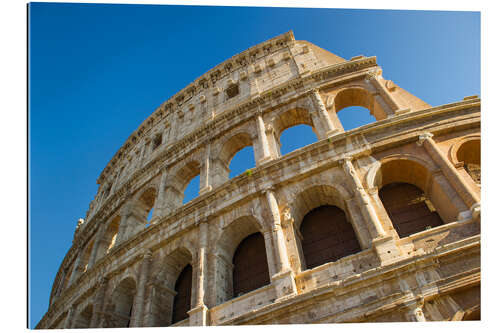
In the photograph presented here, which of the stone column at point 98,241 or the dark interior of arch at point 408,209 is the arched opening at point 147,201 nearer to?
the stone column at point 98,241

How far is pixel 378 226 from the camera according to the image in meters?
7.57

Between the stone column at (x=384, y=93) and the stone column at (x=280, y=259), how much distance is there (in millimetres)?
4857

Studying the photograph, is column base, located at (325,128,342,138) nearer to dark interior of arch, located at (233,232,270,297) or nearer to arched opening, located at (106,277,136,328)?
dark interior of arch, located at (233,232,270,297)

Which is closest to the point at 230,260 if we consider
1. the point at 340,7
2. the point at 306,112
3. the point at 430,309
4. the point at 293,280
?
the point at 293,280

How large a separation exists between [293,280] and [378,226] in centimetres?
227

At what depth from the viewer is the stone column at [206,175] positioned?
1150 cm

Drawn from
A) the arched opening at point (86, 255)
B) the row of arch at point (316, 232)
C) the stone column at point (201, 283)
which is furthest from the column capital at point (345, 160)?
the arched opening at point (86, 255)

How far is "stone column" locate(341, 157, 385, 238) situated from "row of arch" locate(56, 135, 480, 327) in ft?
→ 1.56

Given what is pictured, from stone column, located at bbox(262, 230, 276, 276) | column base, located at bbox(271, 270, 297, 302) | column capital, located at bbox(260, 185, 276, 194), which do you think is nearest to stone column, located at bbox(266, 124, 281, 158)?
column capital, located at bbox(260, 185, 276, 194)

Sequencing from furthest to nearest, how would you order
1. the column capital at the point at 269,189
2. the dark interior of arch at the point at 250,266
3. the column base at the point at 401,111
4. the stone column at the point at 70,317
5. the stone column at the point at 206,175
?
the stone column at the point at 70,317, the stone column at the point at 206,175, the column base at the point at 401,111, the column capital at the point at 269,189, the dark interior of arch at the point at 250,266

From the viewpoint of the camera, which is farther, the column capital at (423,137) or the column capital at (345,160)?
the column capital at (345,160)

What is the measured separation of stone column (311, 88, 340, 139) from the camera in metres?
10.6

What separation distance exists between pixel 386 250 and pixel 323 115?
567cm

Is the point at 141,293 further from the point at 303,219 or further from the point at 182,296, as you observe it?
the point at 303,219
